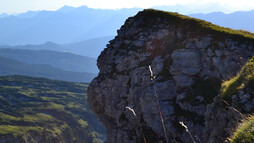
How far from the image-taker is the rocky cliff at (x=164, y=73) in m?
27.1

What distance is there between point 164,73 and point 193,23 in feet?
28.8

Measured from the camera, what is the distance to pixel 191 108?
26.9 meters

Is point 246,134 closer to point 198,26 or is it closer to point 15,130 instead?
point 198,26

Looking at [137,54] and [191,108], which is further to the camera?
[137,54]

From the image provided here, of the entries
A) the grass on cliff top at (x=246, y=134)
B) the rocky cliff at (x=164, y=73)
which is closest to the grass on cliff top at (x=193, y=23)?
the rocky cliff at (x=164, y=73)

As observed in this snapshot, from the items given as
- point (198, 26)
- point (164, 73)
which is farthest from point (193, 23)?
point (164, 73)

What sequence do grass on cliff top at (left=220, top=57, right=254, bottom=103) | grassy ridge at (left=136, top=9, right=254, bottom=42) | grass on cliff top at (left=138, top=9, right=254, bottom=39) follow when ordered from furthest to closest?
grass on cliff top at (left=138, top=9, right=254, bottom=39) → grassy ridge at (left=136, top=9, right=254, bottom=42) → grass on cliff top at (left=220, top=57, right=254, bottom=103)

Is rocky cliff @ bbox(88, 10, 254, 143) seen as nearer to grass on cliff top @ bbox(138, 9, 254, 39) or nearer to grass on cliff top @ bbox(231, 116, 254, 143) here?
grass on cliff top @ bbox(138, 9, 254, 39)

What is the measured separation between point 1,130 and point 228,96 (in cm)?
20295

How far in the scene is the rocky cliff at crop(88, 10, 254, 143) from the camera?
27.1m

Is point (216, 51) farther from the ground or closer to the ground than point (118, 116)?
farther from the ground

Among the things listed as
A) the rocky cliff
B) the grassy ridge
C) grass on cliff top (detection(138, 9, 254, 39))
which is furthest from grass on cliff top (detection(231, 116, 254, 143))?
grass on cliff top (detection(138, 9, 254, 39))

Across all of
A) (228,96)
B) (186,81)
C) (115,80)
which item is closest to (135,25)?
(115,80)

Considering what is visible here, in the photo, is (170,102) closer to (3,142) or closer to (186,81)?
(186,81)
